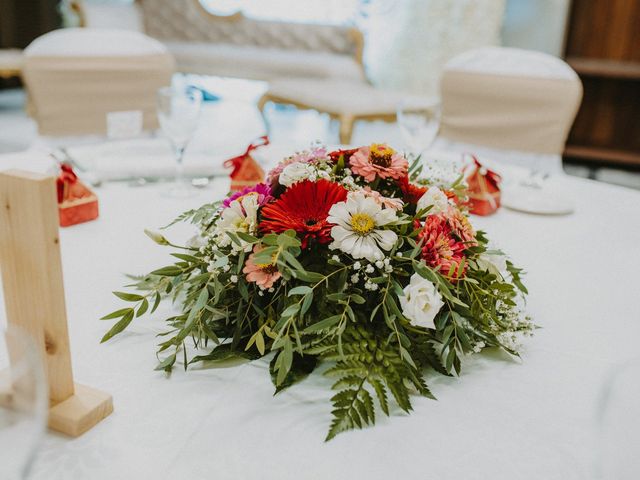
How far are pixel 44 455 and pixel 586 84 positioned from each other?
4420 mm

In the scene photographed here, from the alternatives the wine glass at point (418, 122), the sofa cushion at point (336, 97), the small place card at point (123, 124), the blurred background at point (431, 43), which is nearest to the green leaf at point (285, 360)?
the wine glass at point (418, 122)

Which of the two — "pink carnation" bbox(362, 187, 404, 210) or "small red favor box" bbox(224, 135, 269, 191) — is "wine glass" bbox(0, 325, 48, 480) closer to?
"pink carnation" bbox(362, 187, 404, 210)

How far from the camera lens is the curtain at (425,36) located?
4.42 m

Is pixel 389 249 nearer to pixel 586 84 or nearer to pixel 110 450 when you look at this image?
pixel 110 450

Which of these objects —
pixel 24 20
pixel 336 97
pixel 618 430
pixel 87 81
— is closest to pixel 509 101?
pixel 336 97

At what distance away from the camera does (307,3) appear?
581 centimetres

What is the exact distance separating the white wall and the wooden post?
438cm

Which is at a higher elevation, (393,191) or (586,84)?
(393,191)

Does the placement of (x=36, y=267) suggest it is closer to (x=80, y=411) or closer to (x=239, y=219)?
(x=80, y=411)

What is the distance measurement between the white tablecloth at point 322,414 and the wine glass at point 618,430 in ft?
0.04

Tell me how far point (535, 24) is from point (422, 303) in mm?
4317

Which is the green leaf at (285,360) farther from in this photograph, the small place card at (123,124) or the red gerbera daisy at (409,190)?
the small place card at (123,124)

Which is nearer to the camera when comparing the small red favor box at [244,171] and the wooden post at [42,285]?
Answer: the wooden post at [42,285]

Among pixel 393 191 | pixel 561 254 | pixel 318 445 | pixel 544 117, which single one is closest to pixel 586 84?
pixel 544 117
